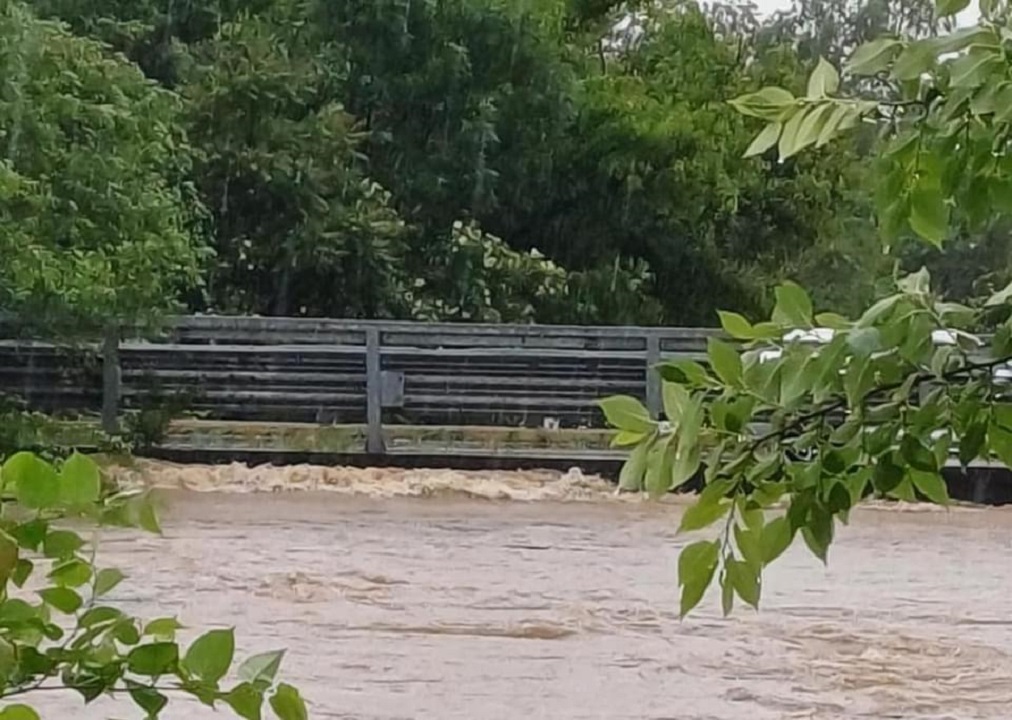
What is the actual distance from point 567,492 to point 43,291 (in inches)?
30.9

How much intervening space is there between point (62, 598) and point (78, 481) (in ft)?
0.14

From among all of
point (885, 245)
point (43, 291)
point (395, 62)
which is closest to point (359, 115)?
point (395, 62)

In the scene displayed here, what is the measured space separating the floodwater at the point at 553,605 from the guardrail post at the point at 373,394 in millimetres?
137

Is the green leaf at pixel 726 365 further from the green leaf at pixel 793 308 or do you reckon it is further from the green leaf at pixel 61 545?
the green leaf at pixel 61 545

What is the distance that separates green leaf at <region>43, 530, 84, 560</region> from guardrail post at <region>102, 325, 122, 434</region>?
1.93 m

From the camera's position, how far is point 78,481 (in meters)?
0.32

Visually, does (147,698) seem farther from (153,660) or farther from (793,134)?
(793,134)

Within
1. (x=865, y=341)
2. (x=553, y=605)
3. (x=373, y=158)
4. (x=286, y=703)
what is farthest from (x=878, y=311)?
(x=373, y=158)

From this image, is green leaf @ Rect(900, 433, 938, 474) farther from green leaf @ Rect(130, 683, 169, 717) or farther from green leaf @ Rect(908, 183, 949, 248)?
green leaf @ Rect(130, 683, 169, 717)

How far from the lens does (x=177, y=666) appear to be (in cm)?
34

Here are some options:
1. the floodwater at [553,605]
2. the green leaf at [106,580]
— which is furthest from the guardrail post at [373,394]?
the green leaf at [106,580]

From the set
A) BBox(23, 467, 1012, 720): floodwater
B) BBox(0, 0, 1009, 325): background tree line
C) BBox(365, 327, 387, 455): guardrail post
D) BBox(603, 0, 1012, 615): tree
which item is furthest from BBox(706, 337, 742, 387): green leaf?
BBox(365, 327, 387, 455): guardrail post

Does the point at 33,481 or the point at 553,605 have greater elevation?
the point at 33,481

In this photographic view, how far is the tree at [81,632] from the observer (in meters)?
0.32
